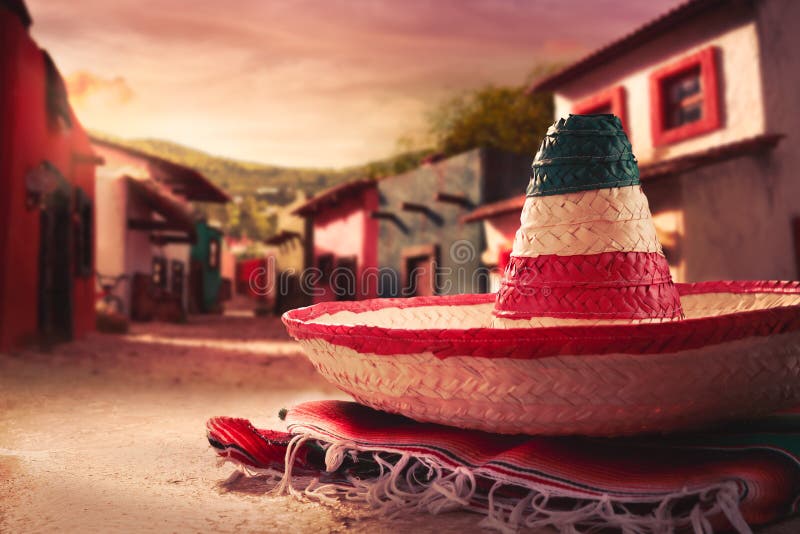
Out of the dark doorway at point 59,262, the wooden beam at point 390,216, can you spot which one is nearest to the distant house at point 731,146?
the dark doorway at point 59,262

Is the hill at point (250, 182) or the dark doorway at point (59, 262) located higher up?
the hill at point (250, 182)

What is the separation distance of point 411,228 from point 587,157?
12010mm

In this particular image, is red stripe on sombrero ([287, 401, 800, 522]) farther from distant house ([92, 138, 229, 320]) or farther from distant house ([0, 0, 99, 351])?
distant house ([92, 138, 229, 320])

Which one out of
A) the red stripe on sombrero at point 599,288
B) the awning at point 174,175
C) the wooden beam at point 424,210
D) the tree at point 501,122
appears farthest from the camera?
the tree at point 501,122

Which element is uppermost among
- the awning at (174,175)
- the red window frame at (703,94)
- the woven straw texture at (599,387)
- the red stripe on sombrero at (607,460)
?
the awning at (174,175)

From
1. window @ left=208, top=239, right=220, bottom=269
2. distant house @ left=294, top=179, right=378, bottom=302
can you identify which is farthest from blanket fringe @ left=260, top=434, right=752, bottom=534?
window @ left=208, top=239, right=220, bottom=269

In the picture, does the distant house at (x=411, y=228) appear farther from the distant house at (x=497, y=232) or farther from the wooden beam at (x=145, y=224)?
the wooden beam at (x=145, y=224)

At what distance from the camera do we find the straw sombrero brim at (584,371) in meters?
1.12

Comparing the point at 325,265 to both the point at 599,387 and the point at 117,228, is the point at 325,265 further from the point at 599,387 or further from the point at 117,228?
the point at 599,387

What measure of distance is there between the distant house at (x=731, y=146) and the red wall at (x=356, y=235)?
8.06m

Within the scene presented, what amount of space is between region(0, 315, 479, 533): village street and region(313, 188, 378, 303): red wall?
32.7 ft

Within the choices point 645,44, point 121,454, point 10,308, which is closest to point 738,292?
point 121,454

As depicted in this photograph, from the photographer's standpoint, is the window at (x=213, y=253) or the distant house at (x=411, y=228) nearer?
the distant house at (x=411, y=228)

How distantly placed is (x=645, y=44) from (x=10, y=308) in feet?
28.4
